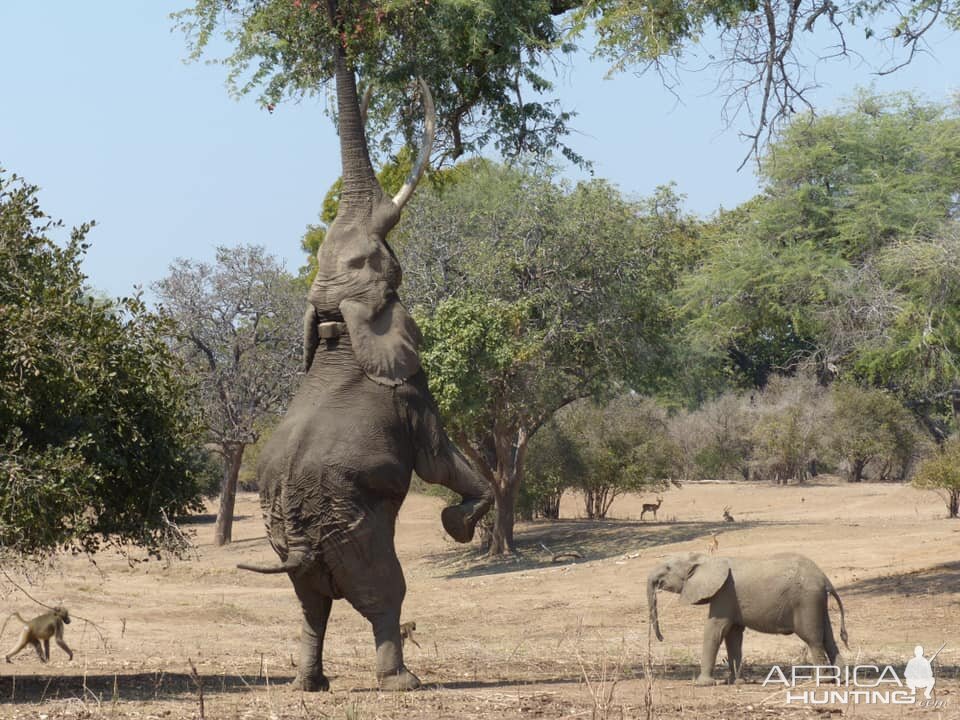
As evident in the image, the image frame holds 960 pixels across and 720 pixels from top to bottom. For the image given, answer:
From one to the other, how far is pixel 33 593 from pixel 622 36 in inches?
588

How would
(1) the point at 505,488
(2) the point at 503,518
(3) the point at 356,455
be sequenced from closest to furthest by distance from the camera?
1. (3) the point at 356,455
2. (2) the point at 503,518
3. (1) the point at 505,488

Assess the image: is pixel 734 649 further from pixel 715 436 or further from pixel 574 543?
pixel 715 436

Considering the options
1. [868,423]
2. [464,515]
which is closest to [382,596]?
[464,515]

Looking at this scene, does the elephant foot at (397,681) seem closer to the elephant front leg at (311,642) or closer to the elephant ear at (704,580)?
the elephant front leg at (311,642)

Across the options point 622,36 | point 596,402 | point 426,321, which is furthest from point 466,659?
point 596,402

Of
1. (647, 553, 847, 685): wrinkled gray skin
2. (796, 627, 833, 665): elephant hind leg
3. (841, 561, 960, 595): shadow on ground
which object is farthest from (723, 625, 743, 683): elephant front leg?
(841, 561, 960, 595): shadow on ground

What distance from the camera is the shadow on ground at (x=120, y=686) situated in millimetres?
9766

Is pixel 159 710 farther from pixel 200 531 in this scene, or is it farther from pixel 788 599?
pixel 200 531

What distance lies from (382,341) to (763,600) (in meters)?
3.90

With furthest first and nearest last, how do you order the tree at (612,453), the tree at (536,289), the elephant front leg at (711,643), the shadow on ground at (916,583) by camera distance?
the tree at (612,453) → the tree at (536,289) → the shadow on ground at (916,583) → the elephant front leg at (711,643)

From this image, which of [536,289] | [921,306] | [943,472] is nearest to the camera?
[921,306]

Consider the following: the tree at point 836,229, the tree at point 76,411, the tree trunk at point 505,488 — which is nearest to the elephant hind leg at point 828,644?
the tree at point 76,411

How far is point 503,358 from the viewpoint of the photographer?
25.1 m

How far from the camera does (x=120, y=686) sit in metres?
10.7
